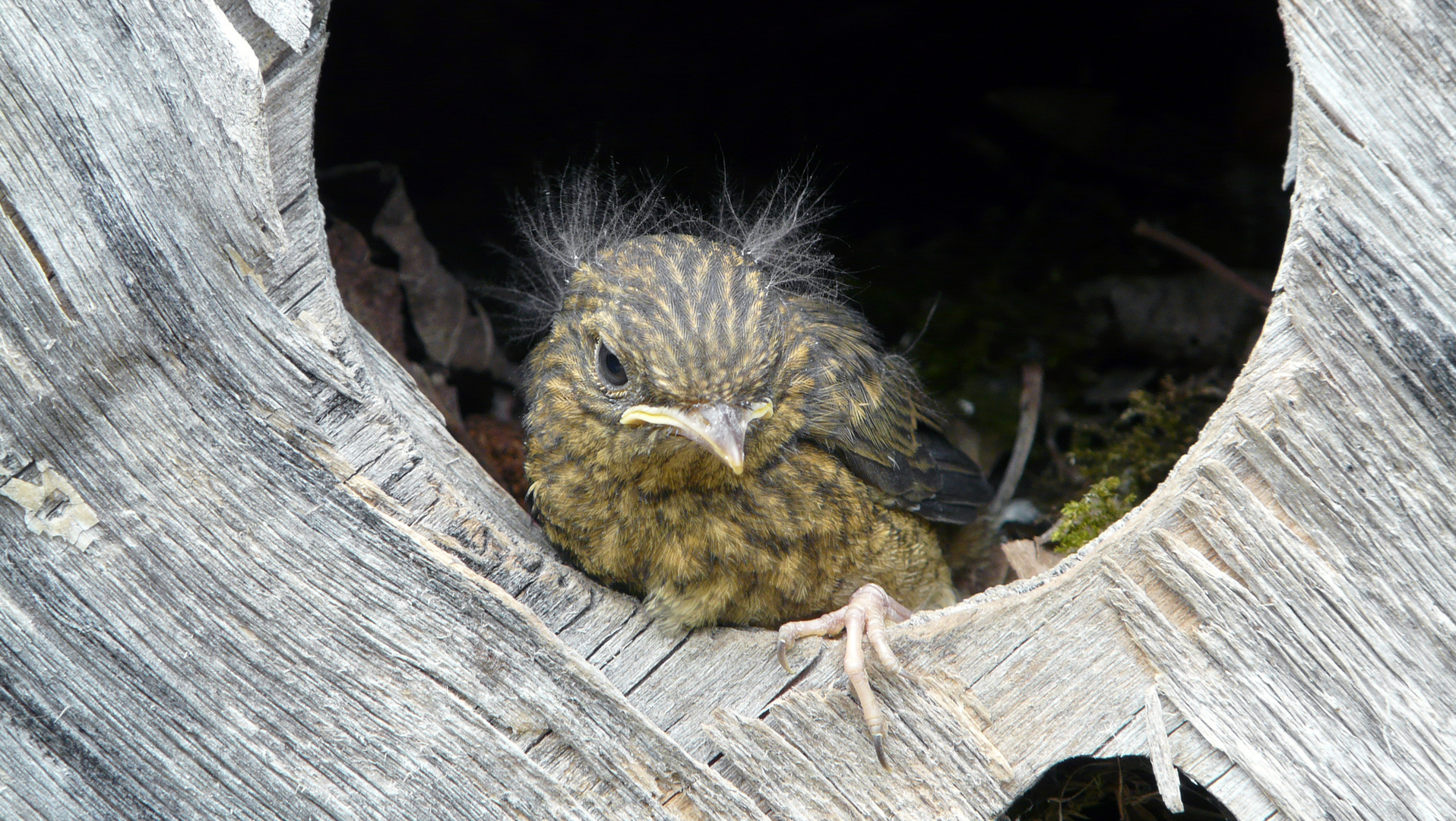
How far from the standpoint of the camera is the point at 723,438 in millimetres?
2076

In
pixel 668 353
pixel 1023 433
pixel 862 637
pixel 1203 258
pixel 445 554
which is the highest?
pixel 668 353

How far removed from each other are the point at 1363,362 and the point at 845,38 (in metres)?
2.72

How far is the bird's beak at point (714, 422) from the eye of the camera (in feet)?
6.77

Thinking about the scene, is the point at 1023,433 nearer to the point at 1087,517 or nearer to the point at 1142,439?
the point at 1142,439

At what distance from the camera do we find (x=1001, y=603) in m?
1.86

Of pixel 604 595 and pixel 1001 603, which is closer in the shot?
pixel 1001 603

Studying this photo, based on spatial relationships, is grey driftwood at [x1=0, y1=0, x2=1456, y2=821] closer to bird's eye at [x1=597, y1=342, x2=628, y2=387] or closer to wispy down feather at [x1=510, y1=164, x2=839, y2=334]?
bird's eye at [x1=597, y1=342, x2=628, y2=387]

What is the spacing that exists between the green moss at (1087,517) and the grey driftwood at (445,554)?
0.89 metres

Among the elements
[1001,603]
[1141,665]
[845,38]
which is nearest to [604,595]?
[1001,603]

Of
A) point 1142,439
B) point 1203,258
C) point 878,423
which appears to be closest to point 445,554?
point 878,423

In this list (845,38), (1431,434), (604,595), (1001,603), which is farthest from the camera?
(845,38)

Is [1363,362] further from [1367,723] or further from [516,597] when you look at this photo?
[516,597]

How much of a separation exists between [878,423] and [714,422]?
812 millimetres

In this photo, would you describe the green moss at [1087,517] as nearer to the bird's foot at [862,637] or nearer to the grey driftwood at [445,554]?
the bird's foot at [862,637]
